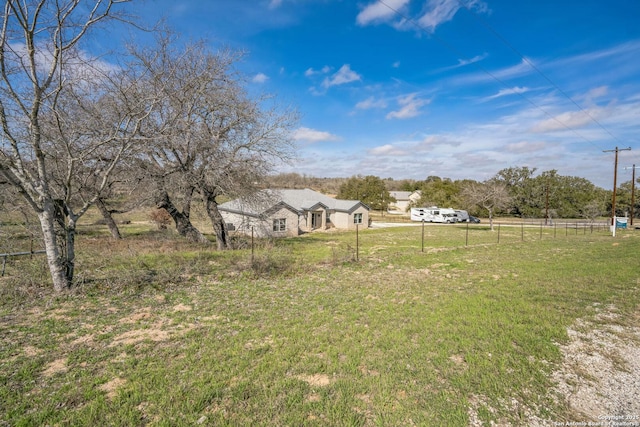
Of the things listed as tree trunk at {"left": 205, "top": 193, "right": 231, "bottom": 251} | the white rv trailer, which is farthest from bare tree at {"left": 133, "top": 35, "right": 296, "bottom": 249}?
the white rv trailer

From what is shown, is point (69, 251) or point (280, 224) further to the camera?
point (280, 224)

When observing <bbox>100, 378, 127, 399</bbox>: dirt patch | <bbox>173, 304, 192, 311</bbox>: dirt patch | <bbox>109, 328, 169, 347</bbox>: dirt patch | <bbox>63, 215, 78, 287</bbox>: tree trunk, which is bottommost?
<bbox>173, 304, 192, 311</bbox>: dirt patch

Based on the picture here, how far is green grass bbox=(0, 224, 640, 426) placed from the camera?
3037mm

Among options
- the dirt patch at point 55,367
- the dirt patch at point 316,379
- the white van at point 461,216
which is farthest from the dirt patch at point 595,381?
the white van at point 461,216

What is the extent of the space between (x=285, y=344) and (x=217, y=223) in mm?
10104

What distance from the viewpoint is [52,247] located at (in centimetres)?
626

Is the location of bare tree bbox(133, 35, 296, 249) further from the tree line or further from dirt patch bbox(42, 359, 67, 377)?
the tree line

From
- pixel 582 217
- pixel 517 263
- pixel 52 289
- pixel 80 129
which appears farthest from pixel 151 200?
pixel 582 217

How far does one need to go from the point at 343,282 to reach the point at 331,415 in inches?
211

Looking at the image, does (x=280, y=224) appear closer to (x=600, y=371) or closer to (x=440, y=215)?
(x=600, y=371)

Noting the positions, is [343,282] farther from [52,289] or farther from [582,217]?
[582,217]

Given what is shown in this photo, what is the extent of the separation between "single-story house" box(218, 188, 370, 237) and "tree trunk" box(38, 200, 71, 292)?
38.1 ft

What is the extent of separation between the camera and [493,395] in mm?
3244

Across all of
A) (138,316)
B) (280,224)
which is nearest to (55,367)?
(138,316)
